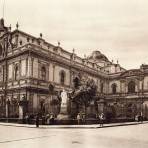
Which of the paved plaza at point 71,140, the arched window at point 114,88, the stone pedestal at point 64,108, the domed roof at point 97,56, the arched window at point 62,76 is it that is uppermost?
the domed roof at point 97,56

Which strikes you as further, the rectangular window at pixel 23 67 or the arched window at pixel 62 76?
the arched window at pixel 62 76

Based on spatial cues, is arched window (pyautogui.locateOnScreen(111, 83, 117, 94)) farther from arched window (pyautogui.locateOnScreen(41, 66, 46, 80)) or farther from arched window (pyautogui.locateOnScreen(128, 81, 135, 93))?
arched window (pyautogui.locateOnScreen(41, 66, 46, 80))

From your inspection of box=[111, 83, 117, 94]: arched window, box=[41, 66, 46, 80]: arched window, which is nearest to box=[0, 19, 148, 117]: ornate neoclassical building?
box=[41, 66, 46, 80]: arched window

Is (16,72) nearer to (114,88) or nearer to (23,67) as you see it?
(23,67)

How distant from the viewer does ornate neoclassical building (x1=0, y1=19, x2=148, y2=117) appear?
33.1 m

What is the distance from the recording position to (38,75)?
34.0 m

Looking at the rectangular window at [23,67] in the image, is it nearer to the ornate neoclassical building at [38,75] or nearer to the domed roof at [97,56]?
the ornate neoclassical building at [38,75]

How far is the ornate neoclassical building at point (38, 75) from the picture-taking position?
3311 centimetres

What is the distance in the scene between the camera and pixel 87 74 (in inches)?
1770

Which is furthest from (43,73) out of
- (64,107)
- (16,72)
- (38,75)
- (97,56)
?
(97,56)

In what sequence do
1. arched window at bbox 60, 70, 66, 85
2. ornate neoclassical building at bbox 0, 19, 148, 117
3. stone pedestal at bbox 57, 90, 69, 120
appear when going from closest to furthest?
1. stone pedestal at bbox 57, 90, 69, 120
2. ornate neoclassical building at bbox 0, 19, 148, 117
3. arched window at bbox 60, 70, 66, 85

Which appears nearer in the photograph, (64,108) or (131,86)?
(64,108)

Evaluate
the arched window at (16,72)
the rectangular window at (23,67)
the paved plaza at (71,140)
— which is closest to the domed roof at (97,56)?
the arched window at (16,72)

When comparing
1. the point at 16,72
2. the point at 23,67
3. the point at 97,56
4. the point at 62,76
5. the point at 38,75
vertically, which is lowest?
the point at 38,75
